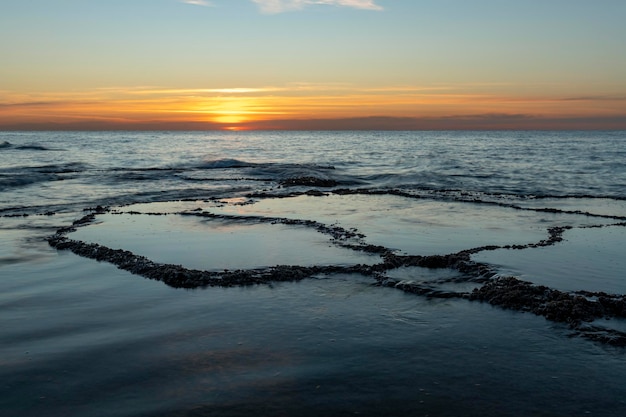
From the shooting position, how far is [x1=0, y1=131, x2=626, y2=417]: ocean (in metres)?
5.17

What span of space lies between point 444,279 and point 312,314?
9.72 ft

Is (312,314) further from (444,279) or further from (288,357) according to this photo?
(444,279)

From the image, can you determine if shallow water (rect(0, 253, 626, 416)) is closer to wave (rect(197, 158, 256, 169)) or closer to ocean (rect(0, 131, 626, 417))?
ocean (rect(0, 131, 626, 417))

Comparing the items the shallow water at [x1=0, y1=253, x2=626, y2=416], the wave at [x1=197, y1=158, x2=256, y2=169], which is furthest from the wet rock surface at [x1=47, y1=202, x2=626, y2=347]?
the wave at [x1=197, y1=158, x2=256, y2=169]

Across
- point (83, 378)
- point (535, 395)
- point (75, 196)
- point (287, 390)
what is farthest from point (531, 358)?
point (75, 196)

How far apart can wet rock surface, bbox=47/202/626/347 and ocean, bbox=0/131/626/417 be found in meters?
0.04

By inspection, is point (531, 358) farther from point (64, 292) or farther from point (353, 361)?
point (64, 292)

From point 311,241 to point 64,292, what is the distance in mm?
Result: 5806

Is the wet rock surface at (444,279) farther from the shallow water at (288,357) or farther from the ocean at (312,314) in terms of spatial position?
the shallow water at (288,357)

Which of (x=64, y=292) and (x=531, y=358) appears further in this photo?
(x=64, y=292)

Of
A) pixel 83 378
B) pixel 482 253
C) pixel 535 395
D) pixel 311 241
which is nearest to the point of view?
pixel 535 395

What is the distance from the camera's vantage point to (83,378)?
5535 mm

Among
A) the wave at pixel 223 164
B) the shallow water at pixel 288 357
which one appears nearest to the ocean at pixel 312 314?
the shallow water at pixel 288 357

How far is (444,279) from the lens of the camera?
9383 millimetres
